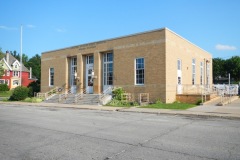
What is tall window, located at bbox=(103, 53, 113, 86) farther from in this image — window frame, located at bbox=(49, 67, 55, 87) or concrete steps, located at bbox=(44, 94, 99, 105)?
window frame, located at bbox=(49, 67, 55, 87)

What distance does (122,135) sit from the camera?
26.8ft

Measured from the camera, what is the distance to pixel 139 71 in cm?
2350

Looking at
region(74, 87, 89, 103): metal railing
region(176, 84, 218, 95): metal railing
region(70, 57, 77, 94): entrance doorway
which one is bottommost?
region(74, 87, 89, 103): metal railing

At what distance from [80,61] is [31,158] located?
2396 cm

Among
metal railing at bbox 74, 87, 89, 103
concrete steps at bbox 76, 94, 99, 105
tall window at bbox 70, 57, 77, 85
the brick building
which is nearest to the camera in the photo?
the brick building

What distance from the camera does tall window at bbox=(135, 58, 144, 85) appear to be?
76.4 ft

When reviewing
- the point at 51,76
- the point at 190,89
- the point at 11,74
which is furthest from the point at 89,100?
the point at 11,74

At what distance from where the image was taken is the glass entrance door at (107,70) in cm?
2633

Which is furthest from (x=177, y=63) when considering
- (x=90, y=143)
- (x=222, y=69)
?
(x=222, y=69)

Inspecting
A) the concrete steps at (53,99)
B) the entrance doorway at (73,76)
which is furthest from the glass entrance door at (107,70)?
the concrete steps at (53,99)

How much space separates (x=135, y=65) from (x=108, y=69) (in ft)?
13.5

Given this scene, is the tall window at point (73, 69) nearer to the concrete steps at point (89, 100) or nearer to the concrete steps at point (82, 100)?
the concrete steps at point (82, 100)

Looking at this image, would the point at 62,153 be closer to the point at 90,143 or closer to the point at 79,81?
the point at 90,143

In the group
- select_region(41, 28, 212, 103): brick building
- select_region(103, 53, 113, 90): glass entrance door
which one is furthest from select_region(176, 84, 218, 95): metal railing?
select_region(103, 53, 113, 90): glass entrance door
